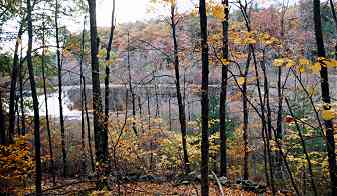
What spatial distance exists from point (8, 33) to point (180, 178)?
861 cm

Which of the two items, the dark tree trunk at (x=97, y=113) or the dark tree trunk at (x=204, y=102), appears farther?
the dark tree trunk at (x=97, y=113)

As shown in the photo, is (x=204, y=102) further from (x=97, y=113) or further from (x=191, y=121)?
(x=191, y=121)

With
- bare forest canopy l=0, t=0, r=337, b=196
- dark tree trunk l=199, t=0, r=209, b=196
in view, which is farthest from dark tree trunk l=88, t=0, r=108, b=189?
dark tree trunk l=199, t=0, r=209, b=196

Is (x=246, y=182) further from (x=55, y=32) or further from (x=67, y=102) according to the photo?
(x=67, y=102)

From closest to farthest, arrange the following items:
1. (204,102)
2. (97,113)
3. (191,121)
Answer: (204,102) < (97,113) < (191,121)

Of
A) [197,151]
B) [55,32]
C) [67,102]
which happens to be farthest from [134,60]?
[197,151]

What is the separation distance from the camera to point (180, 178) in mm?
15258

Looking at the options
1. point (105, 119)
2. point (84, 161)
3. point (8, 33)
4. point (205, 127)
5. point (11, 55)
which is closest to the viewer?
point (205, 127)

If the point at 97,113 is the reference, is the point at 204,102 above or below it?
above

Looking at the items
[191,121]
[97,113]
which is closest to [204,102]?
[97,113]

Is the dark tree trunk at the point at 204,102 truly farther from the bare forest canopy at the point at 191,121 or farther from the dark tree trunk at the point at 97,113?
the dark tree trunk at the point at 97,113

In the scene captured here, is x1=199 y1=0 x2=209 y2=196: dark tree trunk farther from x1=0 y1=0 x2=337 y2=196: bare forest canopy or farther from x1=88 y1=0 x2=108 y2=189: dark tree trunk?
x1=88 y1=0 x2=108 y2=189: dark tree trunk

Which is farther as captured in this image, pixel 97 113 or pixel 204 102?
pixel 97 113

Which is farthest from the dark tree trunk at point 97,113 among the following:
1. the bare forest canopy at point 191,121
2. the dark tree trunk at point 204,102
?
the dark tree trunk at point 204,102
